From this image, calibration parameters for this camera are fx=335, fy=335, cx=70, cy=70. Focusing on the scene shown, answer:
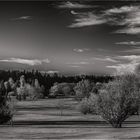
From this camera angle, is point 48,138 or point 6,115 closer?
point 48,138

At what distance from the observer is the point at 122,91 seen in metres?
68.4

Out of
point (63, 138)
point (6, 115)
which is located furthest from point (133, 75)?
point (63, 138)

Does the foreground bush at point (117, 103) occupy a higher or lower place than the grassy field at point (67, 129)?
higher

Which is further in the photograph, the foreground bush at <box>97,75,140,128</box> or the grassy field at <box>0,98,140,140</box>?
the foreground bush at <box>97,75,140,128</box>

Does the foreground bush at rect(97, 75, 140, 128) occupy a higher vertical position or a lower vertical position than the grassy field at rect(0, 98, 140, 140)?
higher

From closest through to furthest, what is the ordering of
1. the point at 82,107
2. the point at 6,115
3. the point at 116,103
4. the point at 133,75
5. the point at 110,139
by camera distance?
the point at 110,139 → the point at 116,103 → the point at 6,115 → the point at 133,75 → the point at 82,107

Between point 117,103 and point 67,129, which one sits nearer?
point 67,129

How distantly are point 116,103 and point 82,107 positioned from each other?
1962 inches

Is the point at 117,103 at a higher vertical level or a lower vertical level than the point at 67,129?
higher

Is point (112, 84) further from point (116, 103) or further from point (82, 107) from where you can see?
point (82, 107)

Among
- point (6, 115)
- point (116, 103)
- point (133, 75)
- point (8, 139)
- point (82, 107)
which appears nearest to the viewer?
point (8, 139)

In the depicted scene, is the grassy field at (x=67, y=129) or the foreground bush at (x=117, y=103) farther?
Answer: the foreground bush at (x=117, y=103)

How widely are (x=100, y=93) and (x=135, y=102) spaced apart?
7.87 m

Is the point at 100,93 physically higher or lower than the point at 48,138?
higher
